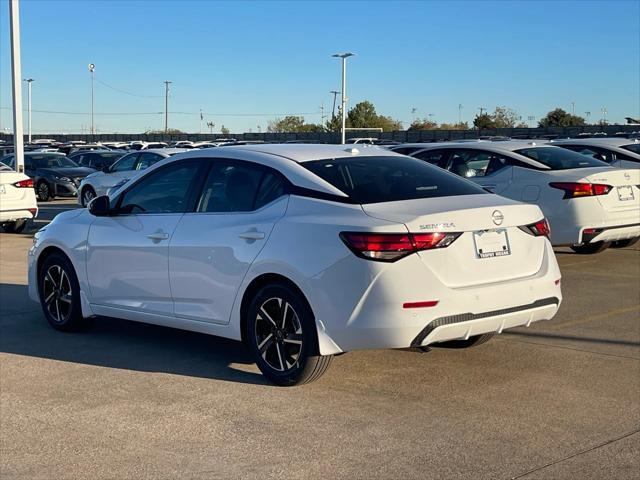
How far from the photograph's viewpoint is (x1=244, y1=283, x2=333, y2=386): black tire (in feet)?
19.7

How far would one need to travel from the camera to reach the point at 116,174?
2222 centimetres

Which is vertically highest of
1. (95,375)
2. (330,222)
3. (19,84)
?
(19,84)

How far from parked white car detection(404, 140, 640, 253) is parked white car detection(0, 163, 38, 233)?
8.20 m

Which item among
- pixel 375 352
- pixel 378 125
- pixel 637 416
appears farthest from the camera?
pixel 378 125

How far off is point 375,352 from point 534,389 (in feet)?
4.77

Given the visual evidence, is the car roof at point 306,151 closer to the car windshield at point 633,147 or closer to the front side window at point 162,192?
the front side window at point 162,192

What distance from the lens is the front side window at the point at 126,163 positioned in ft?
72.6

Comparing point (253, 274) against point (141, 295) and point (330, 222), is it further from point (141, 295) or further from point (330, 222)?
point (141, 295)

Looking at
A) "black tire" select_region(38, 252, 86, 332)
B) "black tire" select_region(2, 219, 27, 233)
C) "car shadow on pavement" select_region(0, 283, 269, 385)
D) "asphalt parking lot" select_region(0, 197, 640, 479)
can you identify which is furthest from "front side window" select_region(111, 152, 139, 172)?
"asphalt parking lot" select_region(0, 197, 640, 479)

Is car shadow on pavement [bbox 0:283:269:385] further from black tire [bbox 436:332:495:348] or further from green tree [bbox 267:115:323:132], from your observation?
green tree [bbox 267:115:323:132]

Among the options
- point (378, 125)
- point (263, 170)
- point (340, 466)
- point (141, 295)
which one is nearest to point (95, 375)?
point (141, 295)

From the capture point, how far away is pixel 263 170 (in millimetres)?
6672

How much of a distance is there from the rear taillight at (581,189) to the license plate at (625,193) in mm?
202

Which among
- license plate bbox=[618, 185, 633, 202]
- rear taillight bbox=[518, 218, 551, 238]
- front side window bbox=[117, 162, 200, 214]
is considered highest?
front side window bbox=[117, 162, 200, 214]
